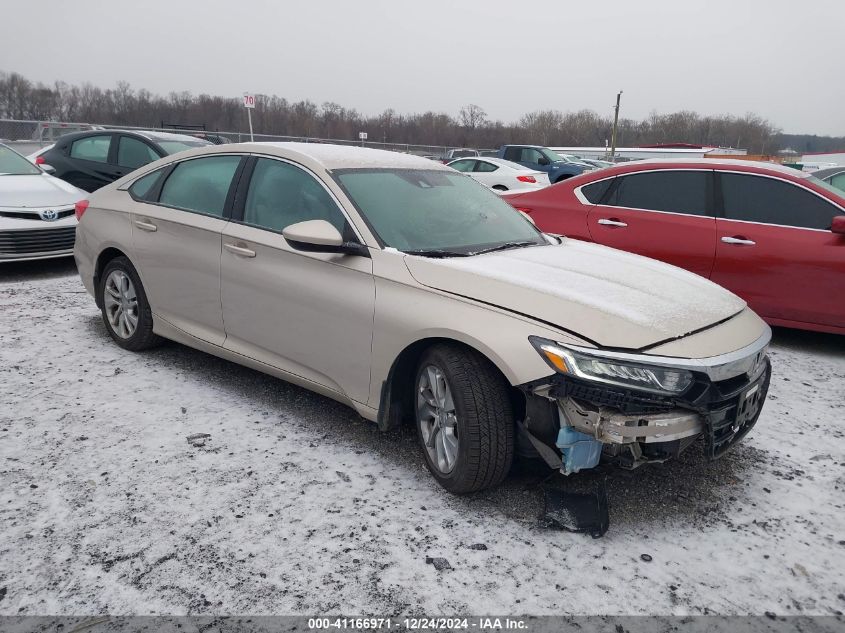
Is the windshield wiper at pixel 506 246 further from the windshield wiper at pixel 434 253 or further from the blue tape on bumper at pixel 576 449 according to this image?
the blue tape on bumper at pixel 576 449

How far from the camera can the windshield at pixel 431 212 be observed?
10.7 feet

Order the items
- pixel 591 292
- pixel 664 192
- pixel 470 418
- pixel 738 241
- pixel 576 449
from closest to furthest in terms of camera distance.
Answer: pixel 576 449
pixel 470 418
pixel 591 292
pixel 738 241
pixel 664 192

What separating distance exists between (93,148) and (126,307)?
5848mm

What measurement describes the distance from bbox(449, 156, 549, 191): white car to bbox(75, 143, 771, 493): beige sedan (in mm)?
11438

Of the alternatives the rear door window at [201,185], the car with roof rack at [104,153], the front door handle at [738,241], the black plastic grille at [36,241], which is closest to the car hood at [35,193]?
the black plastic grille at [36,241]

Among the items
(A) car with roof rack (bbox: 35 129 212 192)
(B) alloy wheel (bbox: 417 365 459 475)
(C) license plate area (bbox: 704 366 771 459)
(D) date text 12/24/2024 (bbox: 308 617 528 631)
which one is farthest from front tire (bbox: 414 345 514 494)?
(A) car with roof rack (bbox: 35 129 212 192)

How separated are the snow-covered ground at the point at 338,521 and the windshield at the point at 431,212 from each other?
3.62 feet

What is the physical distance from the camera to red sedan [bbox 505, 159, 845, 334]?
491cm

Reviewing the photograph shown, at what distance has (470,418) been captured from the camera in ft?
8.72

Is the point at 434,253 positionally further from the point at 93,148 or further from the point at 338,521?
the point at 93,148

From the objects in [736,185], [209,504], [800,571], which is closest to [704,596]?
[800,571]

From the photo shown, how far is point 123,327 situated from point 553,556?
3513 mm

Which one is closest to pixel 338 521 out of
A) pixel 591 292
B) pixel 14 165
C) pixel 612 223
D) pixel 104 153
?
pixel 591 292

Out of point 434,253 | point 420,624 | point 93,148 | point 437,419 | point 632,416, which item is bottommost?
point 420,624
